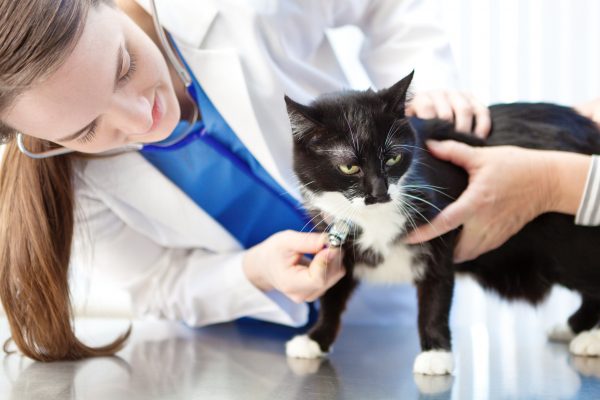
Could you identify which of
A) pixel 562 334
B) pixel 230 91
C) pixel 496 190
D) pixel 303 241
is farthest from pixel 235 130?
pixel 562 334

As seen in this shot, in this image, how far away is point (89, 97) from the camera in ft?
3.29

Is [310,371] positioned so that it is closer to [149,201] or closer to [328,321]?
[328,321]

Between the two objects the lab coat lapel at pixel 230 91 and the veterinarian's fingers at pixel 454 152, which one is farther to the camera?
the lab coat lapel at pixel 230 91

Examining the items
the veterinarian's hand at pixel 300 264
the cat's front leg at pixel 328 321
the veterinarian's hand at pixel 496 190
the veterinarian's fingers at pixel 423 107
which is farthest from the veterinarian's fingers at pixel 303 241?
the veterinarian's fingers at pixel 423 107

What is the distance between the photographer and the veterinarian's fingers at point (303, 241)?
1158mm

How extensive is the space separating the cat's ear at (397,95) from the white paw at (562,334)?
581 mm

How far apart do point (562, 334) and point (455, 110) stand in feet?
1.57

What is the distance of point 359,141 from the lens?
1.04m

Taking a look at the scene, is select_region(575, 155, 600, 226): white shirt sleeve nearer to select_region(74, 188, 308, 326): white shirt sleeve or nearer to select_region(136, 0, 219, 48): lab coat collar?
select_region(74, 188, 308, 326): white shirt sleeve

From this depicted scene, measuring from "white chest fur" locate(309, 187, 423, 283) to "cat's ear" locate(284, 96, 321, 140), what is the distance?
0.11 metres

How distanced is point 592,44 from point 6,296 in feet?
6.37

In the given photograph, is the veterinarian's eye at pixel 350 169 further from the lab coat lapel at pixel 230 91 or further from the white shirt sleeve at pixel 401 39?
the white shirt sleeve at pixel 401 39

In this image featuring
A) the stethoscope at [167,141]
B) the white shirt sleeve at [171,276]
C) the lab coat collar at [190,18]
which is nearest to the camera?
the stethoscope at [167,141]

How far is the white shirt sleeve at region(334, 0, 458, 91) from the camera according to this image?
1.53 metres
